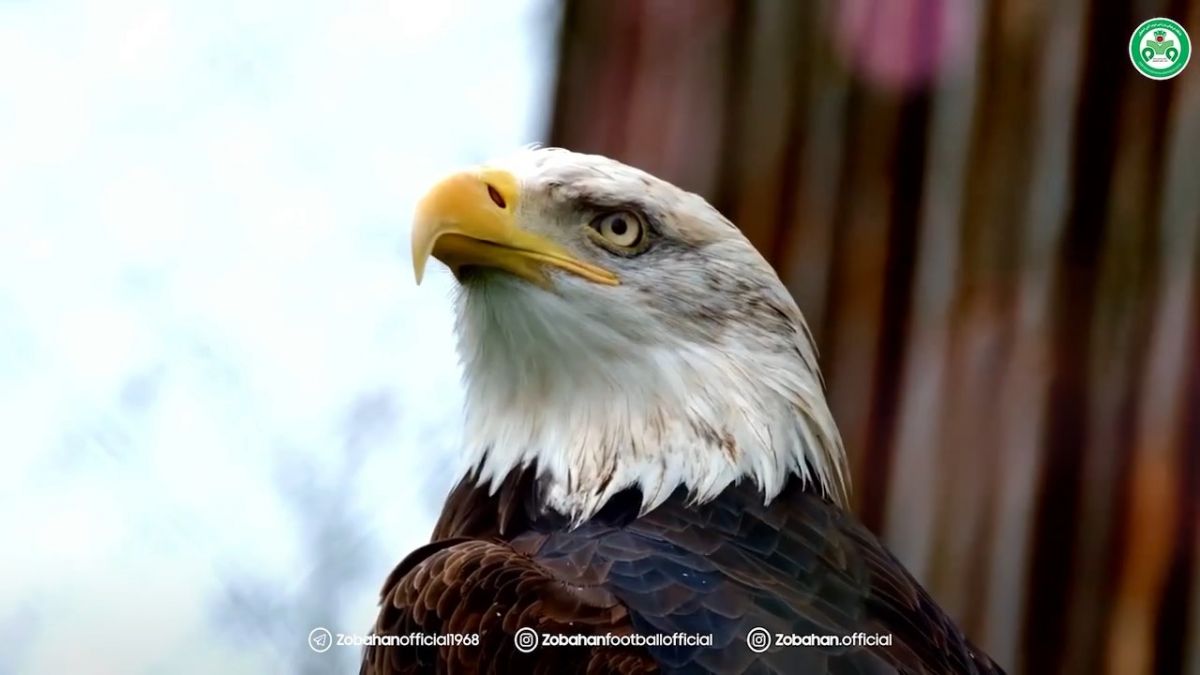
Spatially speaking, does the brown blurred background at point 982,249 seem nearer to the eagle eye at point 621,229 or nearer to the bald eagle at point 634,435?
the bald eagle at point 634,435

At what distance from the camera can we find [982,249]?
1860 mm

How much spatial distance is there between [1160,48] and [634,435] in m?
0.89

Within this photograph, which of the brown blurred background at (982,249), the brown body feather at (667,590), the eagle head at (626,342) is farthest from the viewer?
the brown blurred background at (982,249)

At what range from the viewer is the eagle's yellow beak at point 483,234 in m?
1.37

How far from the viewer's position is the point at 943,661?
1391 mm

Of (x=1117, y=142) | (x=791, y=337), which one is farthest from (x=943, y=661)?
(x=1117, y=142)

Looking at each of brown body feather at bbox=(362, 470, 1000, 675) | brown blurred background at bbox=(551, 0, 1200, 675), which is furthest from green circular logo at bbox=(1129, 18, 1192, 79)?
brown body feather at bbox=(362, 470, 1000, 675)

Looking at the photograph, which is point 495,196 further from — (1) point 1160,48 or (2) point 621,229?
(1) point 1160,48

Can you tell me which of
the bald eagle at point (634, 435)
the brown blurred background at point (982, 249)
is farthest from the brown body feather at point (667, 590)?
the brown blurred background at point (982, 249)

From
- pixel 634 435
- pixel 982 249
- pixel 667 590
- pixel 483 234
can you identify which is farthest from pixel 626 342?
pixel 982 249

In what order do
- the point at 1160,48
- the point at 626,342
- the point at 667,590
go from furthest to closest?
the point at 1160,48
the point at 626,342
the point at 667,590

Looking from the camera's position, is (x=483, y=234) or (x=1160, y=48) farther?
(x=1160, y=48)

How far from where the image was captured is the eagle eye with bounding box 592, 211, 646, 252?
1503 millimetres

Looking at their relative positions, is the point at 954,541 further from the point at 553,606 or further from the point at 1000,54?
the point at 553,606
